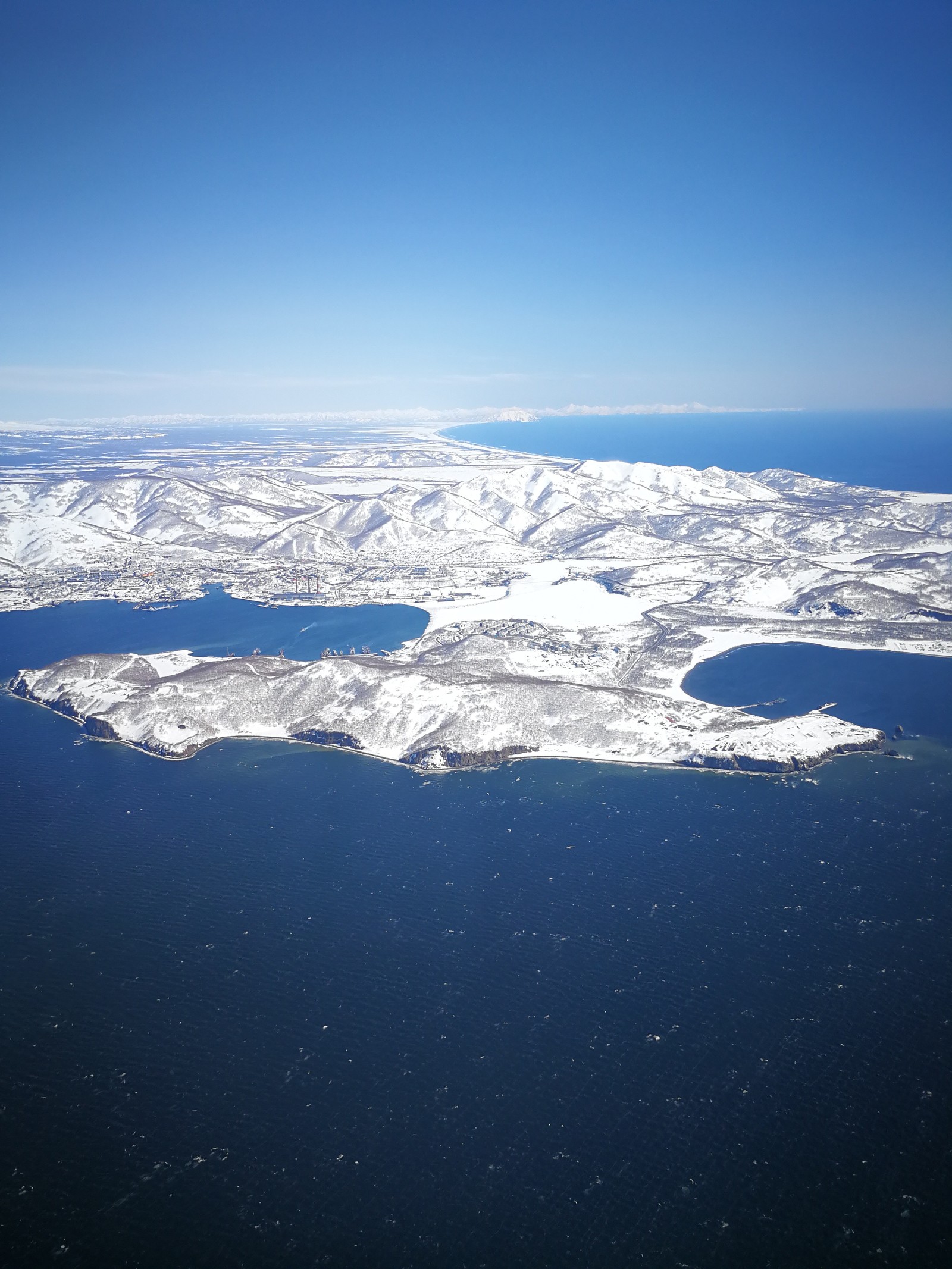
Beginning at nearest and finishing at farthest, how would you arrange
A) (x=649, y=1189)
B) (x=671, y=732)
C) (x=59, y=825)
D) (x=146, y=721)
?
(x=649, y=1189), (x=59, y=825), (x=671, y=732), (x=146, y=721)

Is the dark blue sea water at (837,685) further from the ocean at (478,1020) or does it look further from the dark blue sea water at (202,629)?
the dark blue sea water at (202,629)

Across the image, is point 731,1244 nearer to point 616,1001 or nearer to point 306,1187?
point 616,1001

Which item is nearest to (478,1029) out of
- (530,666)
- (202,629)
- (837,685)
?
(530,666)

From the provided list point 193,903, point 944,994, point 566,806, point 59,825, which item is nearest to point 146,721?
point 59,825

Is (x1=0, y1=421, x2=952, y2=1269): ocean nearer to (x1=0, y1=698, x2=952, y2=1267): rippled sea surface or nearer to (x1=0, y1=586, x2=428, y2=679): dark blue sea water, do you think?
(x1=0, y1=698, x2=952, y2=1267): rippled sea surface

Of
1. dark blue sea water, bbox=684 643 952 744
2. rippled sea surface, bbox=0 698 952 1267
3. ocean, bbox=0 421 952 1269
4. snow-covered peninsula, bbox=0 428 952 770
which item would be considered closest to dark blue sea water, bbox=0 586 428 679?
snow-covered peninsula, bbox=0 428 952 770

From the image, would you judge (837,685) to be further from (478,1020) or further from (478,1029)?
(478,1029)

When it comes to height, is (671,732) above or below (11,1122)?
above

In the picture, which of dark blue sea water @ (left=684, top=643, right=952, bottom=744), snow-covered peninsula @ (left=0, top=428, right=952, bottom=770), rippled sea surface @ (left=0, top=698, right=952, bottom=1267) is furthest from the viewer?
dark blue sea water @ (left=684, top=643, right=952, bottom=744)
